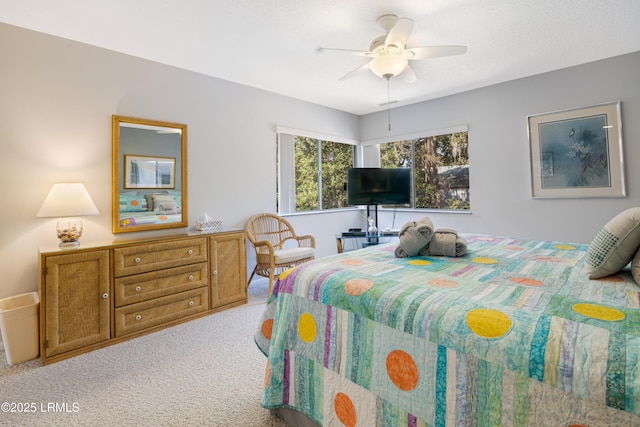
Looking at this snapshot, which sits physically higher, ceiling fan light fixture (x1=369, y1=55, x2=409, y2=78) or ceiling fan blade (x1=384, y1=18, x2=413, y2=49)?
ceiling fan blade (x1=384, y1=18, x2=413, y2=49)

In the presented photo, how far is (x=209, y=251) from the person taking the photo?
310 cm

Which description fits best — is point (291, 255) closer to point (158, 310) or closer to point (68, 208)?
point (158, 310)

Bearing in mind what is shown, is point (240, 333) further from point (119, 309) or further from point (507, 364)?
point (507, 364)

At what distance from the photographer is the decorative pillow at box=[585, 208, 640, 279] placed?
52.2 inches

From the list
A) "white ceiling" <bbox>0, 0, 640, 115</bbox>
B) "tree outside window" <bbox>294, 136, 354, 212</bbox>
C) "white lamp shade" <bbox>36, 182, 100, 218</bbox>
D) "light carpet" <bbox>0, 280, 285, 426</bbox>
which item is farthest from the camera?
"tree outside window" <bbox>294, 136, 354, 212</bbox>

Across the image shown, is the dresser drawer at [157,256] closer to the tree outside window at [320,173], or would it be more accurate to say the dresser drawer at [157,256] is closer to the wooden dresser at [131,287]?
the wooden dresser at [131,287]

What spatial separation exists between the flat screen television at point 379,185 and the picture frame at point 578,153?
1579mm

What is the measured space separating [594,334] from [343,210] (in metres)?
4.48

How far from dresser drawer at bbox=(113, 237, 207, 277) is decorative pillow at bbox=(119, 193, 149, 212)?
1.85 feet

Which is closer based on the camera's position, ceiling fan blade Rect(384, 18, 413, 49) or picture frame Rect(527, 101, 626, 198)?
ceiling fan blade Rect(384, 18, 413, 49)

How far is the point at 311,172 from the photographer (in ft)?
16.2

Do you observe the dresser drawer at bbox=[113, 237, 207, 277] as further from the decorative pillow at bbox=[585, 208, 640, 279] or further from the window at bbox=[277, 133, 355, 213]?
the decorative pillow at bbox=[585, 208, 640, 279]

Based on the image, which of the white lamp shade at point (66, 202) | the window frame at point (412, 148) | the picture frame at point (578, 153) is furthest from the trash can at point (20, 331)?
the picture frame at point (578, 153)

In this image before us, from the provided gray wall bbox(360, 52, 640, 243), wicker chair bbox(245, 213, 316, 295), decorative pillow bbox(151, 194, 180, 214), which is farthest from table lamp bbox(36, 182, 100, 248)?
gray wall bbox(360, 52, 640, 243)
